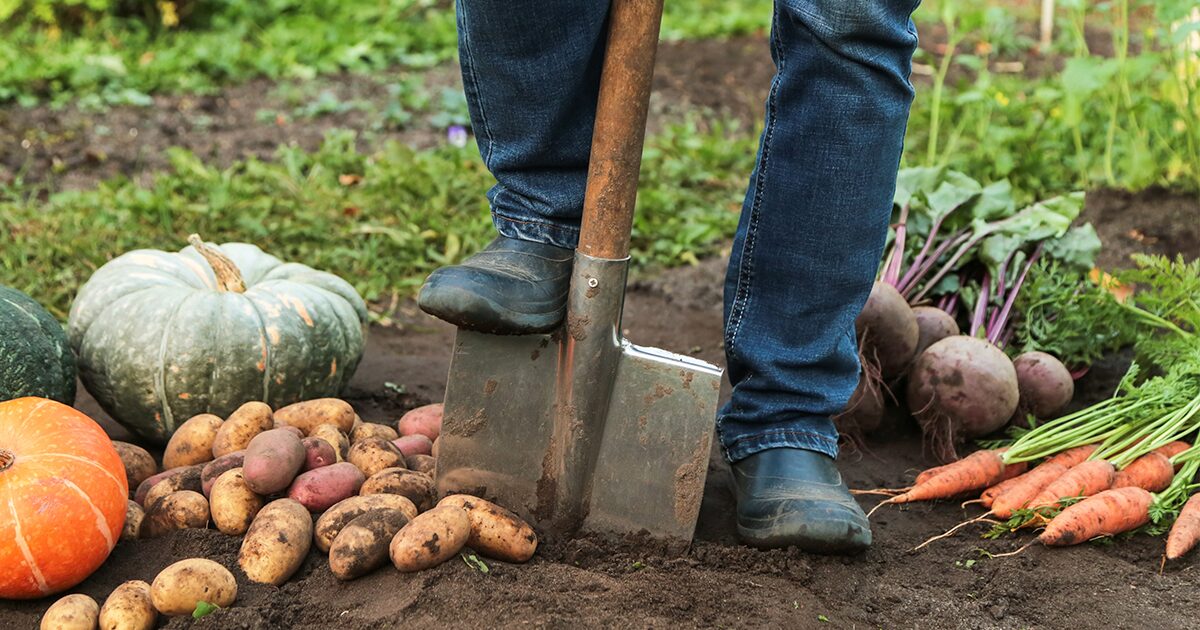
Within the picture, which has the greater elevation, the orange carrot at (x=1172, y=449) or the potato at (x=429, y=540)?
the potato at (x=429, y=540)

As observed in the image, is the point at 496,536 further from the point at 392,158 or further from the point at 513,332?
the point at 392,158

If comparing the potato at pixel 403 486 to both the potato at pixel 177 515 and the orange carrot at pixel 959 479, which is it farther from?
the orange carrot at pixel 959 479

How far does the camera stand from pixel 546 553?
2088 mm

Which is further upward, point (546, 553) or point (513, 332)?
point (513, 332)

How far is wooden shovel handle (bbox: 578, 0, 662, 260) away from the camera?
1.95 meters

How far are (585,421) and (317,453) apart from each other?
567 millimetres

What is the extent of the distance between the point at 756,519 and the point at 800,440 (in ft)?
0.69

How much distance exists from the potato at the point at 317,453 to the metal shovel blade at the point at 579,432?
252 mm

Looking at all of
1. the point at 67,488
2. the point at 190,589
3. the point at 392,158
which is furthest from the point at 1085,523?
the point at 392,158

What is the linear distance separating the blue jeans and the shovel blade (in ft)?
0.77

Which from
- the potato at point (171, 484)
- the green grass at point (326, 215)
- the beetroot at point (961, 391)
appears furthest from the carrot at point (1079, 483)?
the green grass at point (326, 215)

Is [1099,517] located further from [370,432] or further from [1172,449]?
[370,432]

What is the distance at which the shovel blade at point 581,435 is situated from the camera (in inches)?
83.7

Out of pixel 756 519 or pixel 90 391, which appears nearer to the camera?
pixel 756 519
